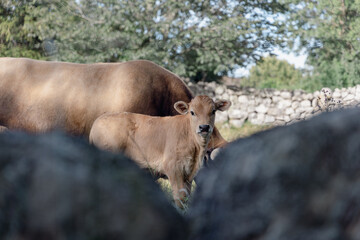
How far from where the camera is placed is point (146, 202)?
1.07m

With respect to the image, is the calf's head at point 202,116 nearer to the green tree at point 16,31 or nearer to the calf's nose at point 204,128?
the calf's nose at point 204,128

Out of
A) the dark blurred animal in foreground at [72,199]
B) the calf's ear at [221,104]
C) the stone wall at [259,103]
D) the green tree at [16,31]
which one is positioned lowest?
the stone wall at [259,103]

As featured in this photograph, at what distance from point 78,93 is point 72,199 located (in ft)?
18.5

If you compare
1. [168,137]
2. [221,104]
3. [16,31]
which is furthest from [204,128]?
[16,31]

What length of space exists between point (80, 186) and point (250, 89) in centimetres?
2237

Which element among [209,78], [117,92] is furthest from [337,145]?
[209,78]

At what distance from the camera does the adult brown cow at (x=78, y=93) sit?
20.3 feet

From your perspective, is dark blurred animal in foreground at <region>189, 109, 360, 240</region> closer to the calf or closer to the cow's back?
the calf

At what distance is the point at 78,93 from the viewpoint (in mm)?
6520

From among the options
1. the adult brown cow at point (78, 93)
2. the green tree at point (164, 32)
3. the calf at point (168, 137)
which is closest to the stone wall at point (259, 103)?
the green tree at point (164, 32)

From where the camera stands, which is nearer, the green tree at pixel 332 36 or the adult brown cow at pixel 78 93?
the adult brown cow at pixel 78 93

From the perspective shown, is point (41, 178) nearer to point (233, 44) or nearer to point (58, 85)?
point (58, 85)

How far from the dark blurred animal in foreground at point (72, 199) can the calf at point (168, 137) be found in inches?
138

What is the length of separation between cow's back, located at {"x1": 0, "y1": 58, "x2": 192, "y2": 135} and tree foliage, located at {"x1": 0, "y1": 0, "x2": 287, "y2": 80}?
13510 mm
